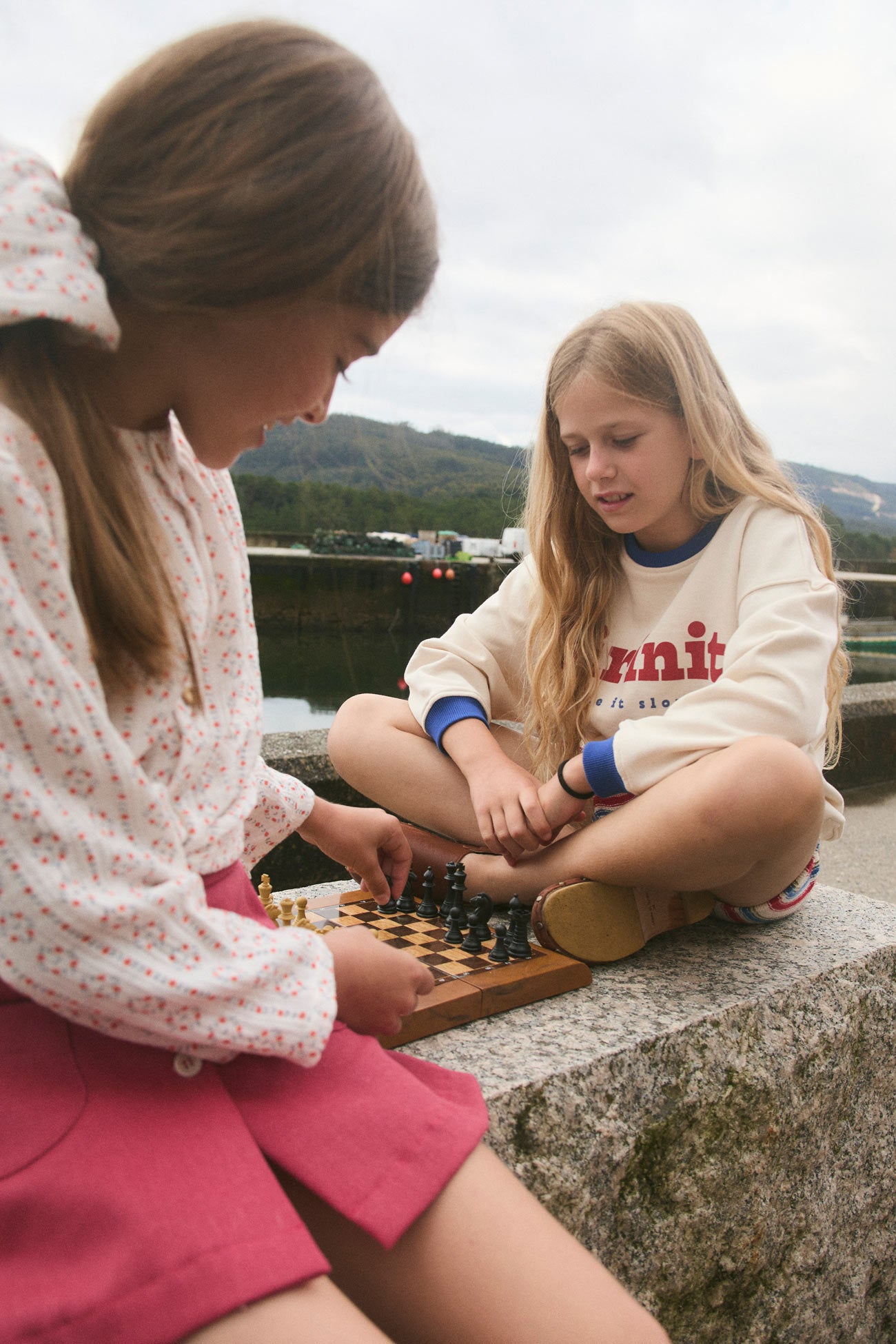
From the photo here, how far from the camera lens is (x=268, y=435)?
98 centimetres

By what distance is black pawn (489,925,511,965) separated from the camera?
4.62 ft

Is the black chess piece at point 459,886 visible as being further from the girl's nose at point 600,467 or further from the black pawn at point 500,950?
the girl's nose at point 600,467

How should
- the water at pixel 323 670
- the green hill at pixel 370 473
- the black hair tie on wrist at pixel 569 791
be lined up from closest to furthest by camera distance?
the green hill at pixel 370 473 → the black hair tie on wrist at pixel 569 791 → the water at pixel 323 670

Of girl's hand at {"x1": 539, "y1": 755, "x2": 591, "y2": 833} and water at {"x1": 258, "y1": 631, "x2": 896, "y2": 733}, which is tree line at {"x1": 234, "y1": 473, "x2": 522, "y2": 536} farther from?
water at {"x1": 258, "y1": 631, "x2": 896, "y2": 733}

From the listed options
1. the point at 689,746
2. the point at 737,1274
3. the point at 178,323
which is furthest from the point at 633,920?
the point at 178,323

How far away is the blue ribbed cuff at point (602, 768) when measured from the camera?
5.11 feet

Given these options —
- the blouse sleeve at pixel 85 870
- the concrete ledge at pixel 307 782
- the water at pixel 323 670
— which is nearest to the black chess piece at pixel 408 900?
the blouse sleeve at pixel 85 870

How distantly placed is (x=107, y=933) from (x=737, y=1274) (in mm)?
1067

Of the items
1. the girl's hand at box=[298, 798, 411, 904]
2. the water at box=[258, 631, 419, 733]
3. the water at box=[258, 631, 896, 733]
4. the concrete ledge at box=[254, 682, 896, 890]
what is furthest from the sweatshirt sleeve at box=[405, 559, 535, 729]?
the water at box=[258, 631, 419, 733]

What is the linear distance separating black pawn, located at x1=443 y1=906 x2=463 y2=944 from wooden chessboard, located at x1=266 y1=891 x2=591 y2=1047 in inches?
0.5

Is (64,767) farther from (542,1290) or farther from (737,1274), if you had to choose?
(737,1274)

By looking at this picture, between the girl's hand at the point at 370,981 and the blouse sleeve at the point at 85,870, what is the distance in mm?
129

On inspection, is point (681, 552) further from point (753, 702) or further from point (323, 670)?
point (323, 670)

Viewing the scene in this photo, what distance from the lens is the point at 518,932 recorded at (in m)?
1.45
